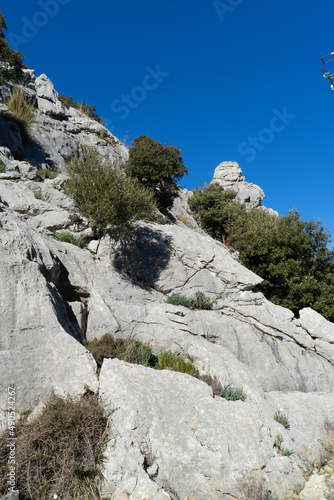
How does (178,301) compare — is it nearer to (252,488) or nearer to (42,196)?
(252,488)

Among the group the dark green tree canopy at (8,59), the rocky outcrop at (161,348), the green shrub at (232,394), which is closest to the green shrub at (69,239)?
the rocky outcrop at (161,348)

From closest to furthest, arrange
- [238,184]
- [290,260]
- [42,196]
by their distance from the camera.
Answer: [42,196], [290,260], [238,184]

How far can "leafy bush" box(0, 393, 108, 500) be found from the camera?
484cm

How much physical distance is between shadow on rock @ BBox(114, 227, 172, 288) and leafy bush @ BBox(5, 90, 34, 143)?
Result: 1657 cm

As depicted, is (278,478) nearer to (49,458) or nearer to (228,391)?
(228,391)

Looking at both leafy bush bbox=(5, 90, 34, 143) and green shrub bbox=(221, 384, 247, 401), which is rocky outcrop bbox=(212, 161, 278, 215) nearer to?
leafy bush bbox=(5, 90, 34, 143)

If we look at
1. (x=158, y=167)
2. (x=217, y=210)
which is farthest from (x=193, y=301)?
(x=217, y=210)

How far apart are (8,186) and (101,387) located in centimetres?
1403

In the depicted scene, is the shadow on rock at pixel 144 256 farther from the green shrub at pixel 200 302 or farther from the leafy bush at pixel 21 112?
the leafy bush at pixel 21 112

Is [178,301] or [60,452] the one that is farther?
[178,301]

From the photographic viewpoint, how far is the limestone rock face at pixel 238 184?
40.0m

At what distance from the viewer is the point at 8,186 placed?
15.9 m

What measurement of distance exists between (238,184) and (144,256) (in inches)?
1241

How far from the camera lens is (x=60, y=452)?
17.0ft
